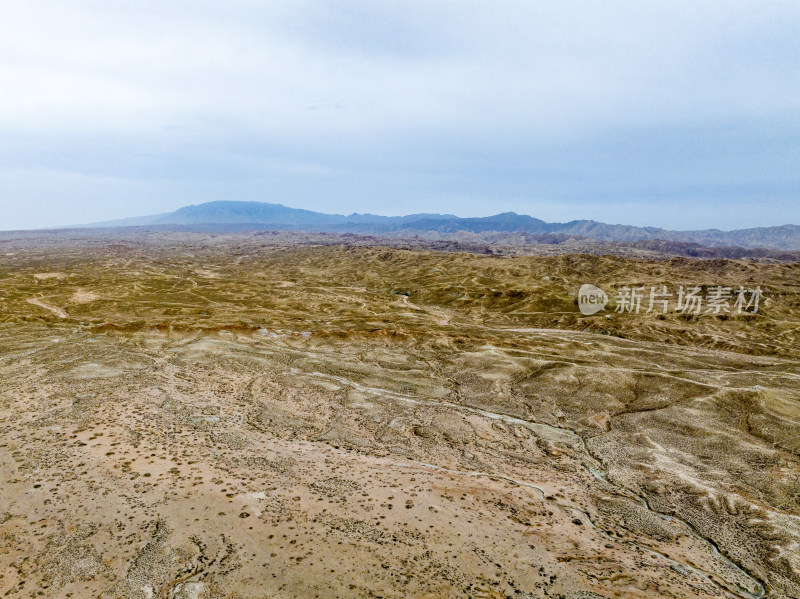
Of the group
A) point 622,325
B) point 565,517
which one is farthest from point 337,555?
point 622,325

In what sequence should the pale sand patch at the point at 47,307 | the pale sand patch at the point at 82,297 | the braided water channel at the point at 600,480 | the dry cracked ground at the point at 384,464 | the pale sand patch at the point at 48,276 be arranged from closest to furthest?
the dry cracked ground at the point at 384,464 → the braided water channel at the point at 600,480 → the pale sand patch at the point at 47,307 → the pale sand patch at the point at 82,297 → the pale sand patch at the point at 48,276

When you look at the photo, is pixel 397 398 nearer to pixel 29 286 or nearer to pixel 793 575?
pixel 793 575

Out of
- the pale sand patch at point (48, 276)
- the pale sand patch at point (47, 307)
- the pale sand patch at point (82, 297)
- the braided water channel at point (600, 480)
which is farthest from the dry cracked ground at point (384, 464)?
the pale sand patch at point (48, 276)

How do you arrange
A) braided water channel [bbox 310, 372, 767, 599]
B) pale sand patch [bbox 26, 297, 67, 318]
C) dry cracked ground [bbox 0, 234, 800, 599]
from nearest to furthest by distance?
dry cracked ground [bbox 0, 234, 800, 599], braided water channel [bbox 310, 372, 767, 599], pale sand patch [bbox 26, 297, 67, 318]

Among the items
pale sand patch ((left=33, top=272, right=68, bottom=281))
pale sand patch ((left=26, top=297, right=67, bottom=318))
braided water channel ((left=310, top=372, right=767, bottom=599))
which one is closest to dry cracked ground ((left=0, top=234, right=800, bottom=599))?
braided water channel ((left=310, top=372, right=767, bottom=599))

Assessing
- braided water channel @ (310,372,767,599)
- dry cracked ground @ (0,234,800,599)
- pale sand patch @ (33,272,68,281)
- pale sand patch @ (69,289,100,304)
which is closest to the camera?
dry cracked ground @ (0,234,800,599)

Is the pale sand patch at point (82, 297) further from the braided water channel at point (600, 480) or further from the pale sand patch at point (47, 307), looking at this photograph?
the braided water channel at point (600, 480)

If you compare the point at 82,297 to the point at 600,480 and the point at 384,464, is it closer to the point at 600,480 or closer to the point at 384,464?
the point at 384,464

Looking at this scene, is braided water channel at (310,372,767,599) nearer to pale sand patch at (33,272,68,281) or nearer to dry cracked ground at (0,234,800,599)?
dry cracked ground at (0,234,800,599)

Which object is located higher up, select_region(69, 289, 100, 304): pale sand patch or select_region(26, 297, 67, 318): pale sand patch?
select_region(69, 289, 100, 304): pale sand patch
